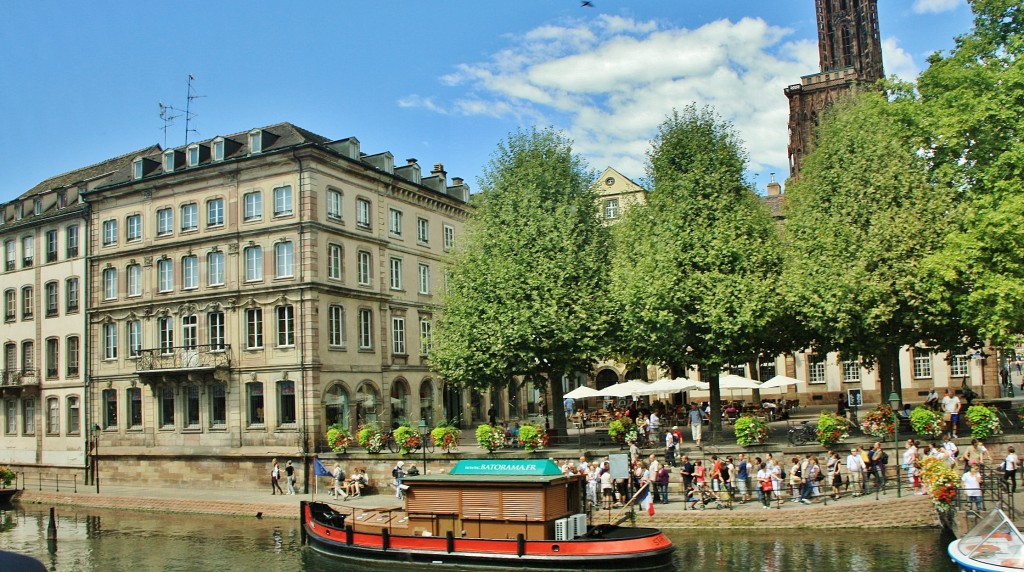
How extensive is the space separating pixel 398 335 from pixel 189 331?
11.2m

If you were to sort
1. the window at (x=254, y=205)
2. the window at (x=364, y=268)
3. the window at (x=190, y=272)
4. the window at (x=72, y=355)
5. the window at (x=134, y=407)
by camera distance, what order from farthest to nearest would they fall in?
the window at (x=72, y=355) → the window at (x=134, y=407) → the window at (x=364, y=268) → the window at (x=190, y=272) → the window at (x=254, y=205)

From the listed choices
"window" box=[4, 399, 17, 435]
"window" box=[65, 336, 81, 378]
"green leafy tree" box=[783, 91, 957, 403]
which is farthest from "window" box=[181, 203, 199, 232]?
"green leafy tree" box=[783, 91, 957, 403]

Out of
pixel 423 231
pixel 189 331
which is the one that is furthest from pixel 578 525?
pixel 423 231

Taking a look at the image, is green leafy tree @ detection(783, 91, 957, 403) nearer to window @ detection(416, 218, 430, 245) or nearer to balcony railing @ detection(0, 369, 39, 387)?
window @ detection(416, 218, 430, 245)

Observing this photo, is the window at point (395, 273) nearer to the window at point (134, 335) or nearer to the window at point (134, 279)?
the window at point (134, 279)

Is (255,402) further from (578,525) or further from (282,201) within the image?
(578,525)

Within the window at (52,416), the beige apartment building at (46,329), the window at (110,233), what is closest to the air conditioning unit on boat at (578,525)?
the window at (110,233)

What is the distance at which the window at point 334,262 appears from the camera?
144 ft

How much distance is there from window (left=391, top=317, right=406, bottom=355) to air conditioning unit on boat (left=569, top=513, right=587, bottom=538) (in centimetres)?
2586

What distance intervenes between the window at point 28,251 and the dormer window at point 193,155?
15.9 meters

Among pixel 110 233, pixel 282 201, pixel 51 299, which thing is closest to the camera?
pixel 282 201

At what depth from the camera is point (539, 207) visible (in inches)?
1554

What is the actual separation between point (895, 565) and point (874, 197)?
17.2 m

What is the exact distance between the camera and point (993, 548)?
54.8 feet
